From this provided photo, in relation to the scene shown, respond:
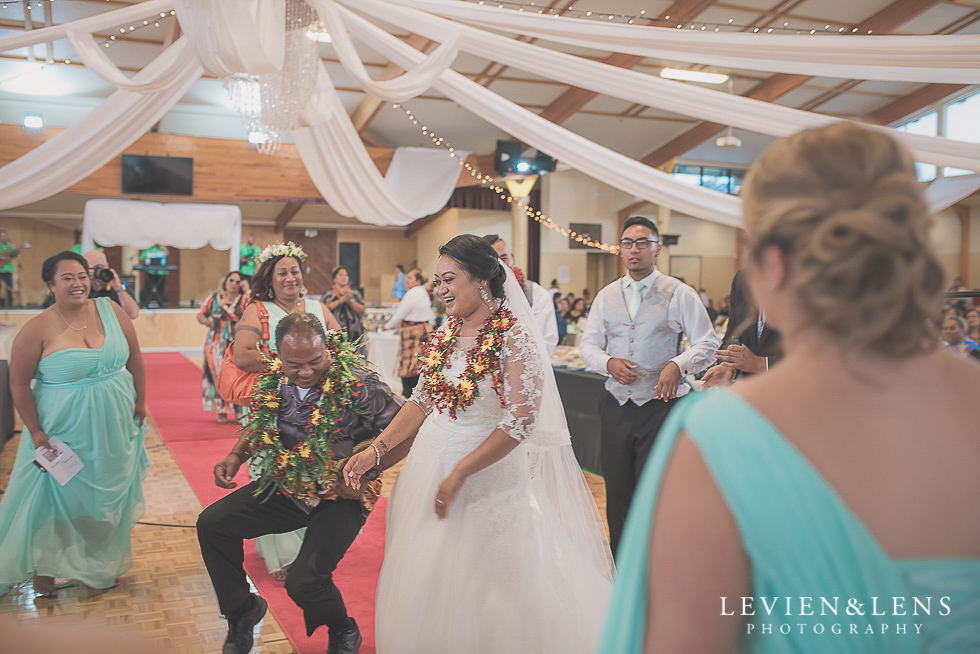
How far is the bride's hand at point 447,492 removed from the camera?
2.31 m

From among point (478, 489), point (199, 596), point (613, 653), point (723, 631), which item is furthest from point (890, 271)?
point (199, 596)

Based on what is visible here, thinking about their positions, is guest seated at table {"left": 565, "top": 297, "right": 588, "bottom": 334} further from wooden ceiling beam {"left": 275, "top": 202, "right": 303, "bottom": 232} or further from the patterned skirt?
wooden ceiling beam {"left": 275, "top": 202, "right": 303, "bottom": 232}

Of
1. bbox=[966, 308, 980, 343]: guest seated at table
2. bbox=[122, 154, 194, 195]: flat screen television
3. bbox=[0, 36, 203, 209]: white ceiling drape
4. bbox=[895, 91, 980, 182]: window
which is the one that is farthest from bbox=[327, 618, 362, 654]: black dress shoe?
bbox=[895, 91, 980, 182]: window

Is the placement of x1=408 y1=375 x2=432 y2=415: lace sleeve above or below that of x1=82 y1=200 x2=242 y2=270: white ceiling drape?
below

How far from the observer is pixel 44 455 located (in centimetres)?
323

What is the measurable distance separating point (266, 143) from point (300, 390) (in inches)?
117

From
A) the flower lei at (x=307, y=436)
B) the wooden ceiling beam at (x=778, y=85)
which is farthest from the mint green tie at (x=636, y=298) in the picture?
the wooden ceiling beam at (x=778, y=85)

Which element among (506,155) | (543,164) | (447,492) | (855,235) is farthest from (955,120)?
(855,235)

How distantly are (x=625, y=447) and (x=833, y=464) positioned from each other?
8.26 ft

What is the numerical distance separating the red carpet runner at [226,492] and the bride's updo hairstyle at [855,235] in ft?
7.98

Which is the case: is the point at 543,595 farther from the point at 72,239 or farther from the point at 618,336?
the point at 72,239

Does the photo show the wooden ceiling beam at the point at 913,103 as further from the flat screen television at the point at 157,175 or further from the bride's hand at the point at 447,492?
the bride's hand at the point at 447,492

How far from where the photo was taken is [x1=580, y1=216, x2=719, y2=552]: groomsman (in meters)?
3.25

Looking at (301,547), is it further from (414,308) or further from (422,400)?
(414,308)
